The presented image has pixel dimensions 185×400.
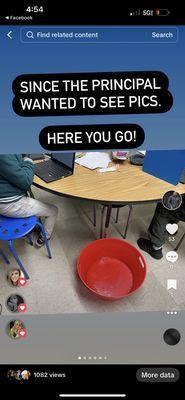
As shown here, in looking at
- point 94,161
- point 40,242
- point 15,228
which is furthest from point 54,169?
point 40,242

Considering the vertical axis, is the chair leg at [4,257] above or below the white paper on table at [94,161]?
below

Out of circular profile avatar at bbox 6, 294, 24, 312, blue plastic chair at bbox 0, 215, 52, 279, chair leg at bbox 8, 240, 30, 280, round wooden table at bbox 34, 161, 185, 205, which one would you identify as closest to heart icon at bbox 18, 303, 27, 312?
circular profile avatar at bbox 6, 294, 24, 312

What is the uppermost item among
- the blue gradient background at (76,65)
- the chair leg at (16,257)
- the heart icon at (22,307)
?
the blue gradient background at (76,65)

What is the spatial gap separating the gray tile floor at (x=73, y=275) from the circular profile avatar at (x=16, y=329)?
1.1 inches

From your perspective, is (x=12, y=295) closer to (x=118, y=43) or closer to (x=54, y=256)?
(x=54, y=256)

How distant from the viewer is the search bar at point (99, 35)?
42cm

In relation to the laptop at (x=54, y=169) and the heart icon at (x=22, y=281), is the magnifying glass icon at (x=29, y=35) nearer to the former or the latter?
the heart icon at (x=22, y=281)

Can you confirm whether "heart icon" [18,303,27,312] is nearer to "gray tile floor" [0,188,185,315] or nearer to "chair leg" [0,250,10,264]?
"gray tile floor" [0,188,185,315]

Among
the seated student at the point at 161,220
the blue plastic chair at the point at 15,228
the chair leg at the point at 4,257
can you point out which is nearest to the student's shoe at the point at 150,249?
the seated student at the point at 161,220

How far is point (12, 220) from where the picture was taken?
3.89 ft
